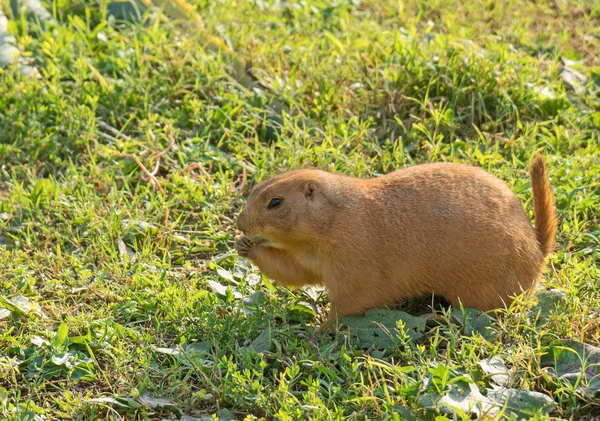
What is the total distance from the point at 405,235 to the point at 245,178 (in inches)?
60.2

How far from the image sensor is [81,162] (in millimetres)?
5914

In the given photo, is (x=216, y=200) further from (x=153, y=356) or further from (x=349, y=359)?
(x=349, y=359)

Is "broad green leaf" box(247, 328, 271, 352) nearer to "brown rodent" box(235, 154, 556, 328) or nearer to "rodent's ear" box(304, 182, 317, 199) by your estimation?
"brown rodent" box(235, 154, 556, 328)

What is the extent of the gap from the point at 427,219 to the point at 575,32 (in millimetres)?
3835

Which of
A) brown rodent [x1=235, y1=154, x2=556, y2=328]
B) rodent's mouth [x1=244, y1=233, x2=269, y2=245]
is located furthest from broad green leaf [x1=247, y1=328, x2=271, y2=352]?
rodent's mouth [x1=244, y1=233, x2=269, y2=245]

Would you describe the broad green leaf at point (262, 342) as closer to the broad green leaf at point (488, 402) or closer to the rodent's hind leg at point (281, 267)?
the rodent's hind leg at point (281, 267)

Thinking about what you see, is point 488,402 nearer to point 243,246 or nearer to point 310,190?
point 310,190

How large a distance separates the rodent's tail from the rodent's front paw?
1.53m

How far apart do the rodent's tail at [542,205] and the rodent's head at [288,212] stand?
1082 mm

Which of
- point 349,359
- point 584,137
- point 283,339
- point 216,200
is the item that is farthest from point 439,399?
point 584,137

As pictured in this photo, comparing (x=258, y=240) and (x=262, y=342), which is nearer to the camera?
(x=262, y=342)

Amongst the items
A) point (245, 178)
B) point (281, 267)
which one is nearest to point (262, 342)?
point (281, 267)

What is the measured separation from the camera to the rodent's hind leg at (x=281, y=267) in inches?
183

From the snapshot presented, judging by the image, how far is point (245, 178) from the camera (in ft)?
18.6
